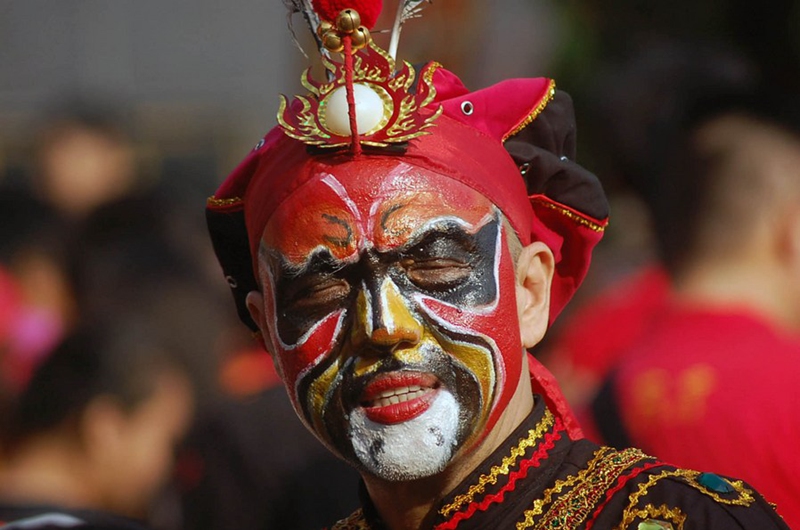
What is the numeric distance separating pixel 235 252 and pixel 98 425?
1785mm

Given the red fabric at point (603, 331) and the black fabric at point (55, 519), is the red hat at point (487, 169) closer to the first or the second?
the black fabric at point (55, 519)

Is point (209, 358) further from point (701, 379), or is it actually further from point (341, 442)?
point (341, 442)

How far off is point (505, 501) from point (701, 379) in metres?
1.62

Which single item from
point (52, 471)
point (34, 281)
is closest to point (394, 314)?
point (52, 471)

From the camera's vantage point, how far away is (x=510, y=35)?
31.3 feet

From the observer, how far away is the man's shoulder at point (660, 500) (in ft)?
10.1

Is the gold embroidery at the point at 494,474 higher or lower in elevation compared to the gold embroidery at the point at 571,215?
lower

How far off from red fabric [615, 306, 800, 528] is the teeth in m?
1.66

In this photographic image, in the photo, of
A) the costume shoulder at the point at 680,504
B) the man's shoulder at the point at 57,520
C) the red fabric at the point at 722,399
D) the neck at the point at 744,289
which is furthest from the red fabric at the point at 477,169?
the neck at the point at 744,289

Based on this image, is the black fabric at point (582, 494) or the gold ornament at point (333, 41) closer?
the black fabric at point (582, 494)

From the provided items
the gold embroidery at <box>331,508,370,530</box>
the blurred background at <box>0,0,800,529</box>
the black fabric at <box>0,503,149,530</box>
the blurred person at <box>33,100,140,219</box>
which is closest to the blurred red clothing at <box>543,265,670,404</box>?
the blurred background at <box>0,0,800,529</box>

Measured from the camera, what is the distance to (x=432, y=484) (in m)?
3.33

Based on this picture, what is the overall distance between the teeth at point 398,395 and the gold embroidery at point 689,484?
490 millimetres

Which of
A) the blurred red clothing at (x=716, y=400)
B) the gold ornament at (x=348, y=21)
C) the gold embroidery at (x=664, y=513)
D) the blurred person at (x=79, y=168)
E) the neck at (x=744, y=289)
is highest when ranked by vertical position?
the gold ornament at (x=348, y=21)
